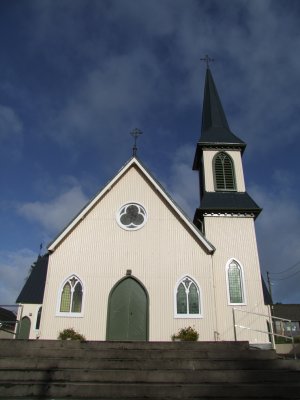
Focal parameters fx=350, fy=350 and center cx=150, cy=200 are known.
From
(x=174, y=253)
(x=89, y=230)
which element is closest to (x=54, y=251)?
(x=89, y=230)

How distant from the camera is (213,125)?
2489 cm

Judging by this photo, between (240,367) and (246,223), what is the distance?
32.9 feet

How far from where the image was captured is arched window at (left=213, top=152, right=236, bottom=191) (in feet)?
68.5

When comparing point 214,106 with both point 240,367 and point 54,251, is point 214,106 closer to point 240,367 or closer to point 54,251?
point 54,251

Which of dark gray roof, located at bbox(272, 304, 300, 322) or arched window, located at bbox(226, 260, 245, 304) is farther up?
dark gray roof, located at bbox(272, 304, 300, 322)

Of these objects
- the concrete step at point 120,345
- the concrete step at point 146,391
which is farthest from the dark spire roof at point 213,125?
the concrete step at point 146,391

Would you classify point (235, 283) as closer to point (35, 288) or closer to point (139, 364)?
point (139, 364)

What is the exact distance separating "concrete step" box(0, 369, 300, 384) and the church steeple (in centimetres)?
1061

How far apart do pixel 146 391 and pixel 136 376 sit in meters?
0.68

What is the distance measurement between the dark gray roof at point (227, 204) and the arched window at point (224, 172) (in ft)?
2.17

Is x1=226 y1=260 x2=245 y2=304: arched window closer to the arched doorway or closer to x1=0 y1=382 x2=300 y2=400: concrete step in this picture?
x1=0 y1=382 x2=300 y2=400: concrete step

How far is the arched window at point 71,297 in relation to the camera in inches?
607

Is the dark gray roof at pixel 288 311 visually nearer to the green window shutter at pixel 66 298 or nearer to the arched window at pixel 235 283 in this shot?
the arched window at pixel 235 283

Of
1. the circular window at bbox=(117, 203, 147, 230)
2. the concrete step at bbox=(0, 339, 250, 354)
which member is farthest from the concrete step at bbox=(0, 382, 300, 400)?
the circular window at bbox=(117, 203, 147, 230)
